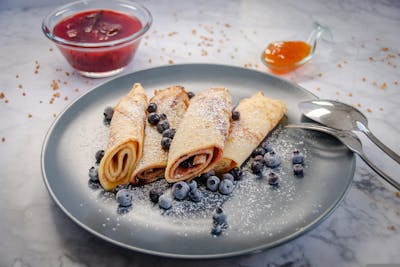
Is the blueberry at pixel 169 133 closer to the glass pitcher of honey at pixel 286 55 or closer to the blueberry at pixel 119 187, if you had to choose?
the blueberry at pixel 119 187

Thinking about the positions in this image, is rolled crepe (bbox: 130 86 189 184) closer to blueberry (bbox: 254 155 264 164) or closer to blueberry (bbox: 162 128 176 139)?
blueberry (bbox: 162 128 176 139)

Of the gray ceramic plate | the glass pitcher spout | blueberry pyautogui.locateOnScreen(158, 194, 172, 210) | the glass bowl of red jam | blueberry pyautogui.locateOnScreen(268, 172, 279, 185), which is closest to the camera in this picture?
the gray ceramic plate

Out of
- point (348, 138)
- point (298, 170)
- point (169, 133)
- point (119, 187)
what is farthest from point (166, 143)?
point (348, 138)

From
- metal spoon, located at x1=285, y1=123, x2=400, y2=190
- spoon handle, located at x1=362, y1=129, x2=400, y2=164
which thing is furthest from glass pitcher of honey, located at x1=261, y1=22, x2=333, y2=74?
spoon handle, located at x1=362, y1=129, x2=400, y2=164

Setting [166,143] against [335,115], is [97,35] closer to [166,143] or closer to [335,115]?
[166,143]

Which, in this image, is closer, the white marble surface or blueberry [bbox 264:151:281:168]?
the white marble surface

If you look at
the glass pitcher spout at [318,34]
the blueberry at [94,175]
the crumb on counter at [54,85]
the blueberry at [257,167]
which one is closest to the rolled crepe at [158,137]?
the blueberry at [94,175]

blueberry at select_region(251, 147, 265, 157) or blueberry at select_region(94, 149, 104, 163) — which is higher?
blueberry at select_region(251, 147, 265, 157)

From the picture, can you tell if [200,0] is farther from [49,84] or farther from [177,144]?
[177,144]
